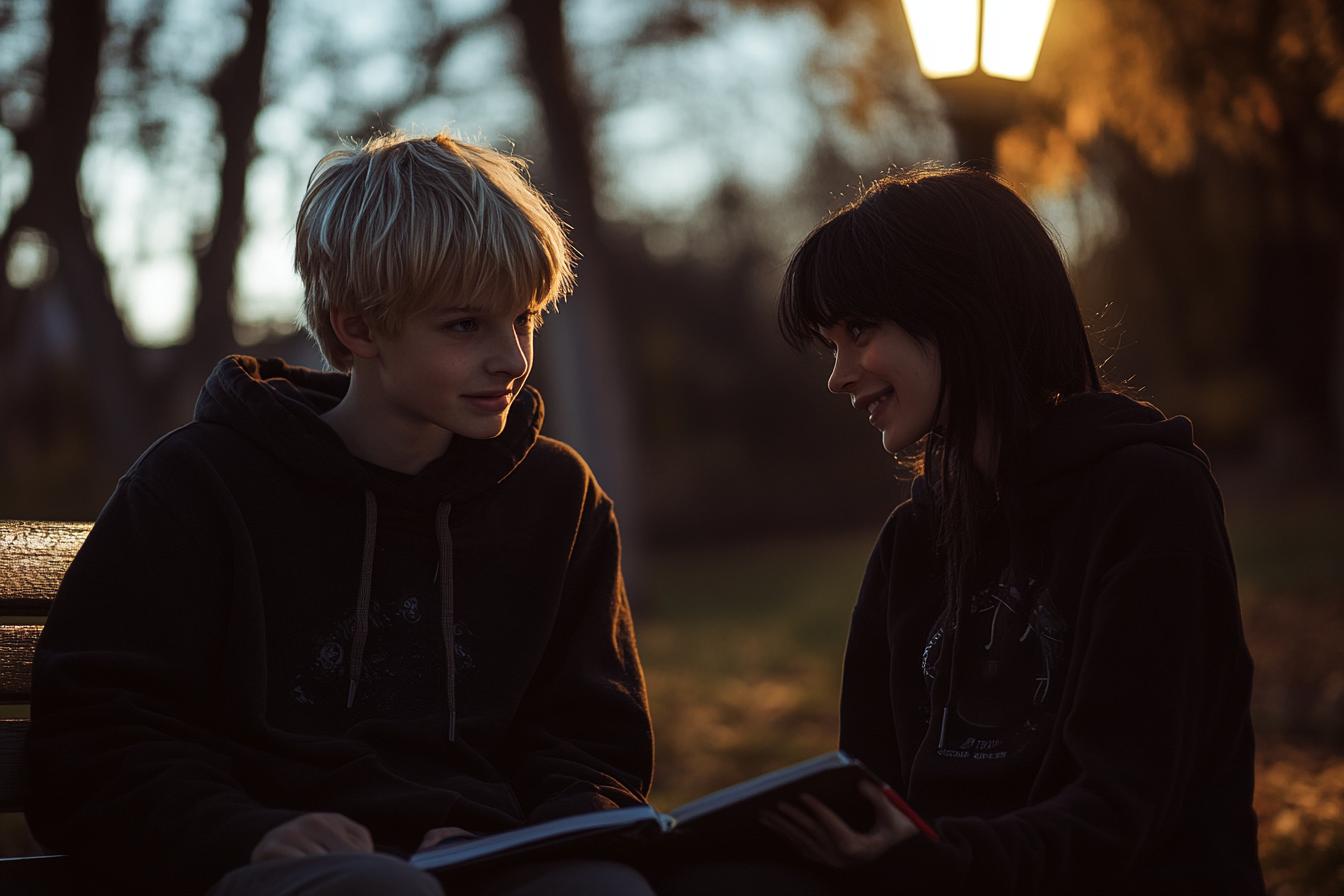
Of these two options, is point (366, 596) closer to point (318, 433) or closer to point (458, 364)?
point (318, 433)

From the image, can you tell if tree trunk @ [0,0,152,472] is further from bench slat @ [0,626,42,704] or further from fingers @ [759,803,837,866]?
fingers @ [759,803,837,866]

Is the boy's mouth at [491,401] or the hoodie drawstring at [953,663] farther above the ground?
the boy's mouth at [491,401]

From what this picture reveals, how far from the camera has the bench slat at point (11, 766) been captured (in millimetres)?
1989

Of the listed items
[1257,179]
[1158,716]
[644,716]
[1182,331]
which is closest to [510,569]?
[644,716]

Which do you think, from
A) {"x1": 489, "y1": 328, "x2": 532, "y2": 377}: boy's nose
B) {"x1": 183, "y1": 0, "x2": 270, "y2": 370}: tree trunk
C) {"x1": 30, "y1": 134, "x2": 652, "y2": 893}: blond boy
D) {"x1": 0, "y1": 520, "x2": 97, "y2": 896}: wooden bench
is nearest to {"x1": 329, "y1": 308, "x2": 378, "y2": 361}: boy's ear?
{"x1": 30, "y1": 134, "x2": 652, "y2": 893}: blond boy

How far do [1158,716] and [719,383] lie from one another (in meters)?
19.1

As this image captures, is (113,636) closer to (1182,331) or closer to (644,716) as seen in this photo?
(644,716)

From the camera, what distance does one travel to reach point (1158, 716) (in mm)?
1750

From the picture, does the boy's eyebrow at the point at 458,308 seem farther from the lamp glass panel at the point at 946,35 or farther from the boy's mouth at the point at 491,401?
the lamp glass panel at the point at 946,35

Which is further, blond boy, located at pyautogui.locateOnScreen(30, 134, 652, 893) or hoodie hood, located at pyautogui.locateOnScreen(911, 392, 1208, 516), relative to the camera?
hoodie hood, located at pyautogui.locateOnScreen(911, 392, 1208, 516)

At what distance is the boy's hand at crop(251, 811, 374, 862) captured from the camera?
1699 mm

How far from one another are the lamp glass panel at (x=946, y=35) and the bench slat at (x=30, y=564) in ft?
9.95

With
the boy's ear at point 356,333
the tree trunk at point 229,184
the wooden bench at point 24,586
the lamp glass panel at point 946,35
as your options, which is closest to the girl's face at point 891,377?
the boy's ear at point 356,333

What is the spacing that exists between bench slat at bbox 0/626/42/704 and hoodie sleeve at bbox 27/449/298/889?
342mm
